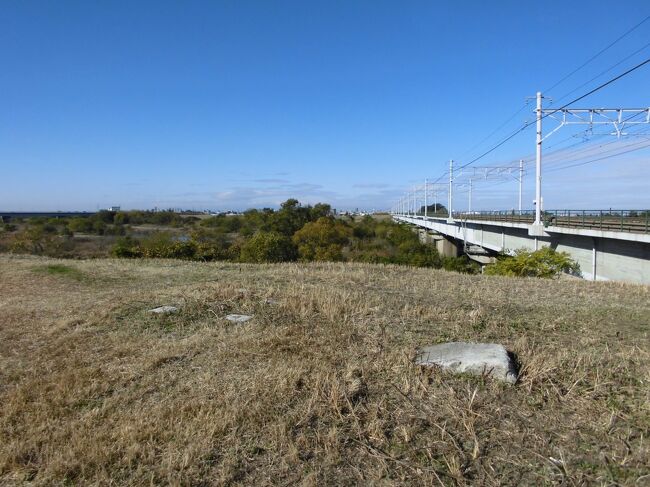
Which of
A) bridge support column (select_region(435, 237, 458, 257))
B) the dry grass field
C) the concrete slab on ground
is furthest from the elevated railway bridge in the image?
bridge support column (select_region(435, 237, 458, 257))

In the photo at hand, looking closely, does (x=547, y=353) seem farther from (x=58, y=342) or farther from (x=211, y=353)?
(x=58, y=342)

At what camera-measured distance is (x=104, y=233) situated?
81375 mm

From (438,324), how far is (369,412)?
3.09 meters

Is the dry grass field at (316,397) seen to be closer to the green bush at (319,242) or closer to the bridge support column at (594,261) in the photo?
the bridge support column at (594,261)

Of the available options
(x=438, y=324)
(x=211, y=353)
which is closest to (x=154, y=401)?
(x=211, y=353)

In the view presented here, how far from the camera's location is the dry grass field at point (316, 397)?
11.3ft

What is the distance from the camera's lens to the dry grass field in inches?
136

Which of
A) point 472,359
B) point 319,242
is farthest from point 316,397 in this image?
point 319,242

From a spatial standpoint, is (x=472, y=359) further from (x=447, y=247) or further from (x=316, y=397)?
(x=447, y=247)

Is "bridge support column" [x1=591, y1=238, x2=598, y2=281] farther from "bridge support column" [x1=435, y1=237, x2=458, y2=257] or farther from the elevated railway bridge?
"bridge support column" [x1=435, y1=237, x2=458, y2=257]

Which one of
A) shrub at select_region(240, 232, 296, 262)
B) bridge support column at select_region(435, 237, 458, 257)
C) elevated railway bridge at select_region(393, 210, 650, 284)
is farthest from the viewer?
bridge support column at select_region(435, 237, 458, 257)

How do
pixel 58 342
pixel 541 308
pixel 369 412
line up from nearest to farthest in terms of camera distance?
pixel 369 412 → pixel 58 342 → pixel 541 308

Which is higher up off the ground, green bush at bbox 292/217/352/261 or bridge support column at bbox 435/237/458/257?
green bush at bbox 292/217/352/261

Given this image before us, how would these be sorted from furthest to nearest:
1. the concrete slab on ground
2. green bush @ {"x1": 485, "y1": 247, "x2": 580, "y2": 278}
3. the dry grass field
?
green bush @ {"x1": 485, "y1": 247, "x2": 580, "y2": 278}
the concrete slab on ground
the dry grass field
